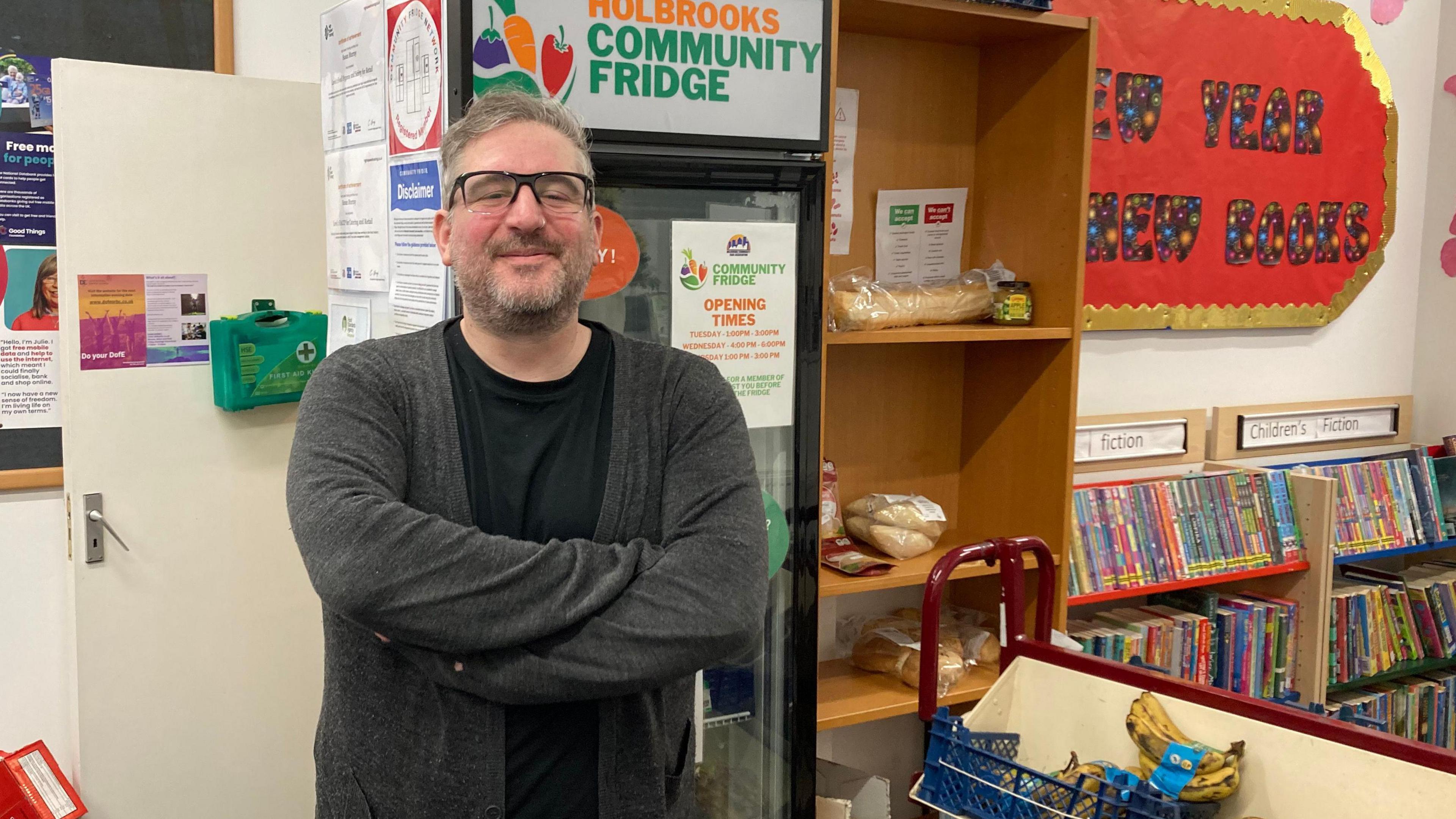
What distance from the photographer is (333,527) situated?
127 cm

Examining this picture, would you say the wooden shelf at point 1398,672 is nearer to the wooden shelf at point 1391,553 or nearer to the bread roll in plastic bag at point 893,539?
the wooden shelf at point 1391,553

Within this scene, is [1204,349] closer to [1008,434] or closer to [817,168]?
[1008,434]

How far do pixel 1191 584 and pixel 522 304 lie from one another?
2.39m

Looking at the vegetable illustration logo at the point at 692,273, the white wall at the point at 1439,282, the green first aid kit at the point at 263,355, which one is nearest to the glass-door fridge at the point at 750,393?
the vegetable illustration logo at the point at 692,273

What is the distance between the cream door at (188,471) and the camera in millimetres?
2480

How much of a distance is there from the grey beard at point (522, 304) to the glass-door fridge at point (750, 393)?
539 mm

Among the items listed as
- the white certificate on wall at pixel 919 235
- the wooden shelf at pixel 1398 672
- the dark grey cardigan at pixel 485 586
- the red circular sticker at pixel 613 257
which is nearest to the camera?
the dark grey cardigan at pixel 485 586

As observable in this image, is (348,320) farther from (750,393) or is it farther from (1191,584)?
(1191,584)

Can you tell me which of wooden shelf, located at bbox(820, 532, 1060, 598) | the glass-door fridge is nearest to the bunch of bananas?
wooden shelf, located at bbox(820, 532, 1060, 598)

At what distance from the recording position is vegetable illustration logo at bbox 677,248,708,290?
6.77 ft

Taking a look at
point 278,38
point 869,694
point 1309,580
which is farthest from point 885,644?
point 278,38

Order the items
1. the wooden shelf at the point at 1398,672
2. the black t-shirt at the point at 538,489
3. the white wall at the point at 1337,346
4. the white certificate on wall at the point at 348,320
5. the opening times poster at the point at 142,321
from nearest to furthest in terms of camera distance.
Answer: the black t-shirt at the point at 538,489 → the white certificate on wall at the point at 348,320 → the opening times poster at the point at 142,321 → the white wall at the point at 1337,346 → the wooden shelf at the point at 1398,672

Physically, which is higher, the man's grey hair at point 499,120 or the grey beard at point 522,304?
the man's grey hair at point 499,120

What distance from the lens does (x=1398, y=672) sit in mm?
3592
